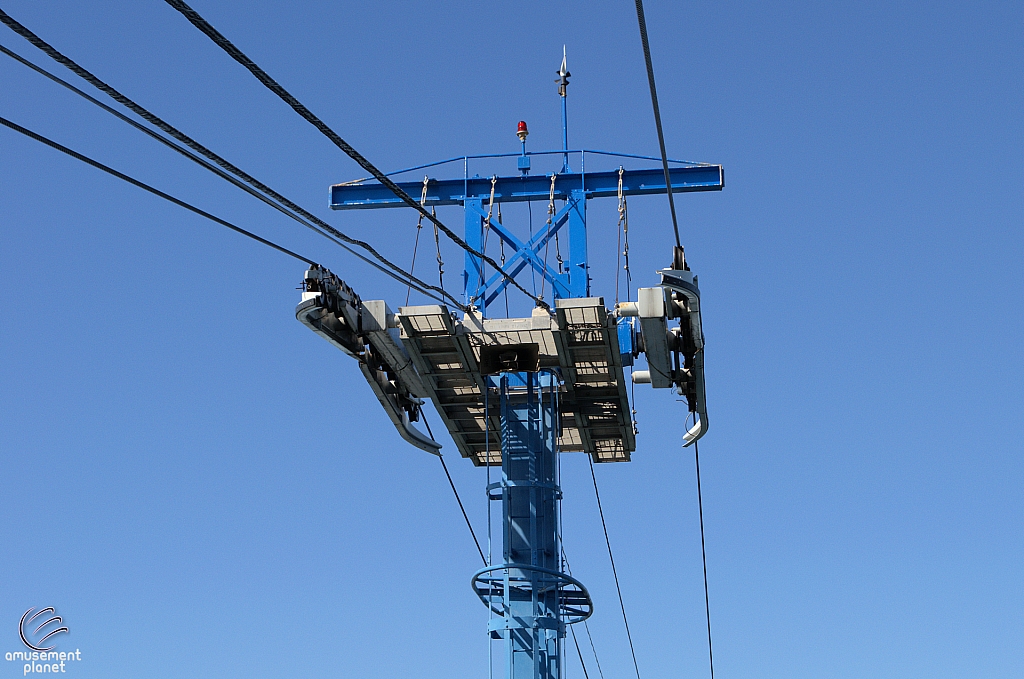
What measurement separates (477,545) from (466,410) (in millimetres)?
3949

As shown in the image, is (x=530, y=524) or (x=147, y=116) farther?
(x=530, y=524)

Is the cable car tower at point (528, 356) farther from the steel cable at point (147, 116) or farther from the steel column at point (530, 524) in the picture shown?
the steel cable at point (147, 116)

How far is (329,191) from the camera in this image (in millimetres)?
31547

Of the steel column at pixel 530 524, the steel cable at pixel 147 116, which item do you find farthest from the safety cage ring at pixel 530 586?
the steel cable at pixel 147 116

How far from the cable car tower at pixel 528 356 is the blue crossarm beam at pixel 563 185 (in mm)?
29

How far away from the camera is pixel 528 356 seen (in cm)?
2834

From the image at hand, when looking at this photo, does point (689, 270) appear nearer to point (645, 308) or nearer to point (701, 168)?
point (645, 308)

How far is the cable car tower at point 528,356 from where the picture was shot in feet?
87.6

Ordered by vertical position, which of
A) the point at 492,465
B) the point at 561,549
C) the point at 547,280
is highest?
the point at 547,280

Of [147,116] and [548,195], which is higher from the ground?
[548,195]

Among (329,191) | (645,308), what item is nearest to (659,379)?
(645,308)

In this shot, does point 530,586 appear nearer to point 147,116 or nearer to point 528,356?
point 528,356

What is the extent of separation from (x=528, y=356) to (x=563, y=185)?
465cm

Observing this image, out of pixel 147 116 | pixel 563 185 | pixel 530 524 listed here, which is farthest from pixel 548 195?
pixel 147 116
